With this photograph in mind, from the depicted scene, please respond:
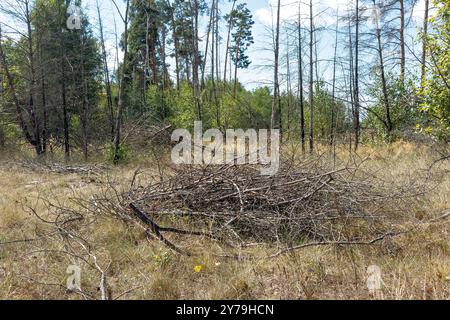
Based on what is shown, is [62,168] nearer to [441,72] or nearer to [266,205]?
[266,205]

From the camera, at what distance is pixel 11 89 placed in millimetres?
11180

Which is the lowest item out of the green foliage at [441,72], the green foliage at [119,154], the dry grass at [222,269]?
the dry grass at [222,269]

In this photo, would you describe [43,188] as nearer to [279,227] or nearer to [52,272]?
[52,272]

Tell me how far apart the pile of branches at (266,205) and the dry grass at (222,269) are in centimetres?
26

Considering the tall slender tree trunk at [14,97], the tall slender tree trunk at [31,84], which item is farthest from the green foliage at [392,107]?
the tall slender tree trunk at [14,97]

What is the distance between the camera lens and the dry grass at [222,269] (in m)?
2.10

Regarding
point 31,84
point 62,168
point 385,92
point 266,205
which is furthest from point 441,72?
point 31,84

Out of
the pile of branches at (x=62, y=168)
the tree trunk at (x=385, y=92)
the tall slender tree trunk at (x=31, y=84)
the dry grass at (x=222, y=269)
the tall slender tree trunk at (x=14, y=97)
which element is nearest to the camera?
the dry grass at (x=222, y=269)

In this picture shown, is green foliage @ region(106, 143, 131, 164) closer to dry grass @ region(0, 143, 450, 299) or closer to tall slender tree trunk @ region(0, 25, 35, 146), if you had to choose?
tall slender tree trunk @ region(0, 25, 35, 146)

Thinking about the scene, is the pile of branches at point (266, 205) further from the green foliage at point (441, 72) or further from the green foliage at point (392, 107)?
the green foliage at point (392, 107)

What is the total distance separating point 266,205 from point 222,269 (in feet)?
3.95

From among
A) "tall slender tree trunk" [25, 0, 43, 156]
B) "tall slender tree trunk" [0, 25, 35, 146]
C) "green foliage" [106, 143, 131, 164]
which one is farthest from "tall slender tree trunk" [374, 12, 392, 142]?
"tall slender tree trunk" [0, 25, 35, 146]

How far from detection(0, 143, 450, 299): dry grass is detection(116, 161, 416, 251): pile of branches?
26 centimetres

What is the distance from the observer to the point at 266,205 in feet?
11.4
